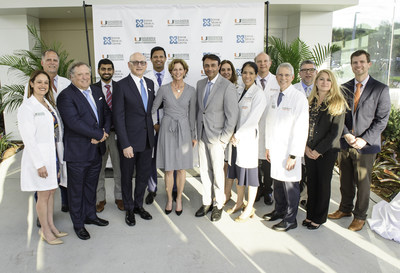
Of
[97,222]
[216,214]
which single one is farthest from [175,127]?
[97,222]

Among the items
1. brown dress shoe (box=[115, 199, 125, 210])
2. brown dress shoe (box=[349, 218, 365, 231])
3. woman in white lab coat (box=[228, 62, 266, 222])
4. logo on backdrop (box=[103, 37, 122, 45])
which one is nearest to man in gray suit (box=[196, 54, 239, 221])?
woman in white lab coat (box=[228, 62, 266, 222])

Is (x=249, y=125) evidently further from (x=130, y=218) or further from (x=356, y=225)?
(x=130, y=218)

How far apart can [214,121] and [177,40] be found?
2.30 m

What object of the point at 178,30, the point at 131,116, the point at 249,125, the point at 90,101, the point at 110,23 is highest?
the point at 110,23

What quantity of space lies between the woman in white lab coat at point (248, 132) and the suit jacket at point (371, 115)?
37.6 inches

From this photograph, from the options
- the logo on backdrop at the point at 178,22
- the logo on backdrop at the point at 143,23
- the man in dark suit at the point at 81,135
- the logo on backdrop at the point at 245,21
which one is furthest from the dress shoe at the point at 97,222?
the logo on backdrop at the point at 245,21

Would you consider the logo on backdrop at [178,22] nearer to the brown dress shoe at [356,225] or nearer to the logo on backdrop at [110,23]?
the logo on backdrop at [110,23]

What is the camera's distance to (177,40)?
5223mm

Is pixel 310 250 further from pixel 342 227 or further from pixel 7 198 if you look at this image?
pixel 7 198

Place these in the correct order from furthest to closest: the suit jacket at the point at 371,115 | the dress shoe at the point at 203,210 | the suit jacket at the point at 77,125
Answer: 1. the dress shoe at the point at 203,210
2. the suit jacket at the point at 371,115
3. the suit jacket at the point at 77,125

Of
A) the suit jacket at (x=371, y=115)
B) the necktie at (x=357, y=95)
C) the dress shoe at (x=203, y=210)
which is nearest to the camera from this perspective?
the suit jacket at (x=371, y=115)

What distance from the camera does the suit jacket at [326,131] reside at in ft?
10.3

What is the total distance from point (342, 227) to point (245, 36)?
3.28 metres

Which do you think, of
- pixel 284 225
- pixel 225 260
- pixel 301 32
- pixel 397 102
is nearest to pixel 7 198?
pixel 225 260
